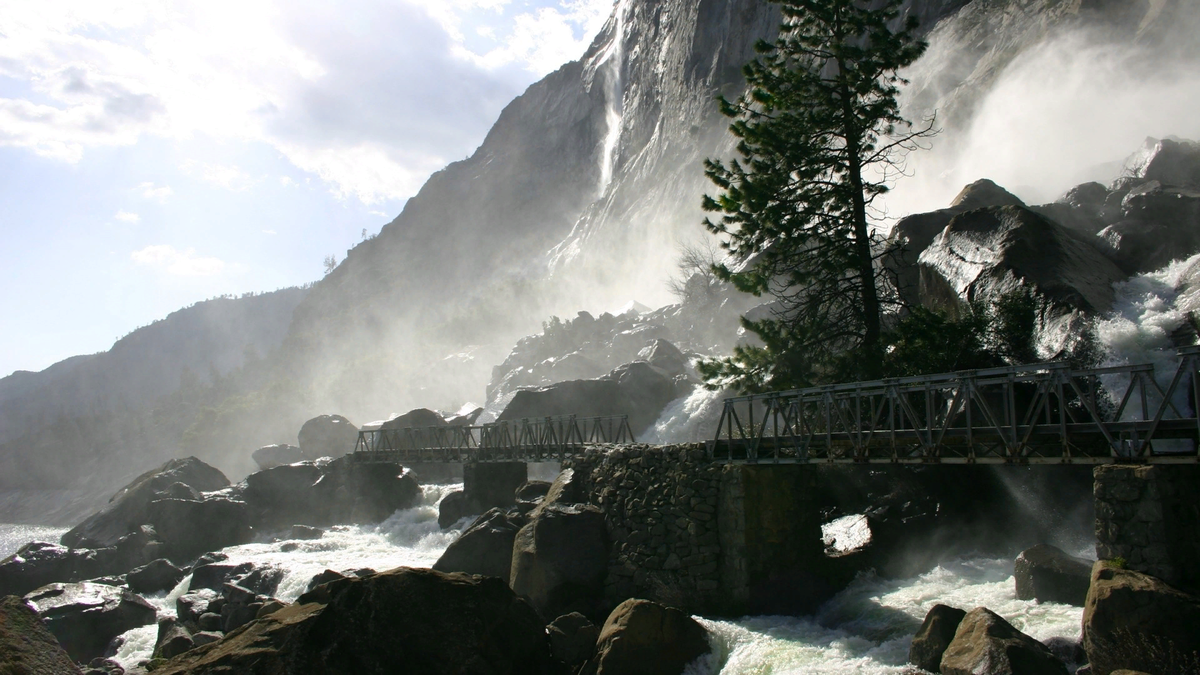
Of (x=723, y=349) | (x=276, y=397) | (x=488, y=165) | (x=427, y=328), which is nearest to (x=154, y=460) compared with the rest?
(x=276, y=397)

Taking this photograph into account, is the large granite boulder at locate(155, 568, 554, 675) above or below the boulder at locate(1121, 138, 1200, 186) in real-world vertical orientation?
below

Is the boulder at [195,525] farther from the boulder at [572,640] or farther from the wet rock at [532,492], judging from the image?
the boulder at [572,640]

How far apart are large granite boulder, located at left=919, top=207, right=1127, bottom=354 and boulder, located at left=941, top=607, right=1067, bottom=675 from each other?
12550 mm

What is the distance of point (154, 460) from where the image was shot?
128875 millimetres

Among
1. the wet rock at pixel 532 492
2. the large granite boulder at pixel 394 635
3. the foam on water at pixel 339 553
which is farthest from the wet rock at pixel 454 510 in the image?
the large granite boulder at pixel 394 635

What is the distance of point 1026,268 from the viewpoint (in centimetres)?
2198

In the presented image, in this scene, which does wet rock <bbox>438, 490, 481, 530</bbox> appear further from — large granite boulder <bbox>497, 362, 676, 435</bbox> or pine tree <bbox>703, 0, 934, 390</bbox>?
pine tree <bbox>703, 0, 934, 390</bbox>

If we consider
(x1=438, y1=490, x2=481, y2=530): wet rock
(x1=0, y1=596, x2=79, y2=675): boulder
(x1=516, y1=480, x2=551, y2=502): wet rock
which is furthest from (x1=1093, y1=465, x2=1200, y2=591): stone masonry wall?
(x1=438, y1=490, x2=481, y2=530): wet rock

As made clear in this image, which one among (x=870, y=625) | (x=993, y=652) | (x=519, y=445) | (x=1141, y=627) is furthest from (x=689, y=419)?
(x=1141, y=627)

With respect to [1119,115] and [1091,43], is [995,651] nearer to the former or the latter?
[1119,115]

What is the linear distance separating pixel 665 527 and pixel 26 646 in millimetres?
11135

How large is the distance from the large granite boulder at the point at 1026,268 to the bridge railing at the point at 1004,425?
2.15 metres

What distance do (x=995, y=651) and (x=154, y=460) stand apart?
471 feet

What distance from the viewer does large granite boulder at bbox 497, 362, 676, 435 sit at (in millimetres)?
40125
